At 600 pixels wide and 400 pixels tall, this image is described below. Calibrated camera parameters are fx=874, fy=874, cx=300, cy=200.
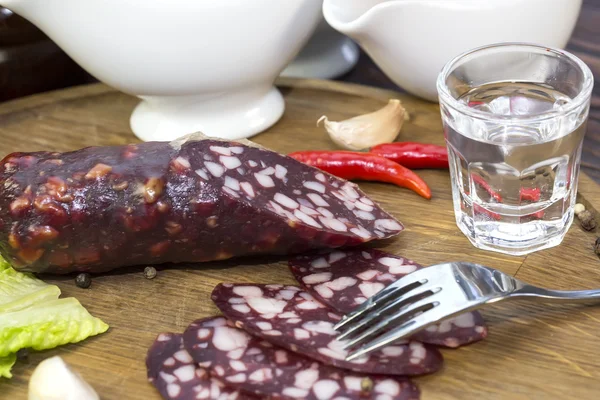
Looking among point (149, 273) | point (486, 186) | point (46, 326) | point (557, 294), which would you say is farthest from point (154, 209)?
point (557, 294)

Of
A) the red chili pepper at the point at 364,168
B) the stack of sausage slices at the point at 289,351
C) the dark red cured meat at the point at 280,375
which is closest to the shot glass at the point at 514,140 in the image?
the red chili pepper at the point at 364,168

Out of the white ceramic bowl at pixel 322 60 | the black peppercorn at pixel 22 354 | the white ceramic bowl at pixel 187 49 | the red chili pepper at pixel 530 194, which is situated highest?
the white ceramic bowl at pixel 187 49

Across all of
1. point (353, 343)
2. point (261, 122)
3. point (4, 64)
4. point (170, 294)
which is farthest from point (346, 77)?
point (353, 343)

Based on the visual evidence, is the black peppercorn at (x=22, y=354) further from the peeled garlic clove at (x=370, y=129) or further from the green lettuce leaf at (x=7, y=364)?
the peeled garlic clove at (x=370, y=129)

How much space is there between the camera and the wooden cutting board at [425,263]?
188cm

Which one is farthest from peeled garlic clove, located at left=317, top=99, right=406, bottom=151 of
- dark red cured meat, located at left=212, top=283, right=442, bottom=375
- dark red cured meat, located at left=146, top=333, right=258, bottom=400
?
dark red cured meat, located at left=146, top=333, right=258, bottom=400

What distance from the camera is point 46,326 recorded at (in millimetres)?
2033

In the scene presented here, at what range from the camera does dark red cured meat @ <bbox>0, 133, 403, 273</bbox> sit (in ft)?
6.89

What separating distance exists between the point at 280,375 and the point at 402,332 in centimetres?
27

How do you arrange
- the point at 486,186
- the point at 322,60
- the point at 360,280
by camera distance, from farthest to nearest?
the point at 322,60 → the point at 486,186 → the point at 360,280

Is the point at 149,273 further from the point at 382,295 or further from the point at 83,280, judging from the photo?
the point at 382,295

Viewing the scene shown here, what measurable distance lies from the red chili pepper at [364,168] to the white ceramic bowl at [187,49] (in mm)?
302

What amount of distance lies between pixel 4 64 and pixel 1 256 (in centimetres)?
119

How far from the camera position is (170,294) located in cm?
220
